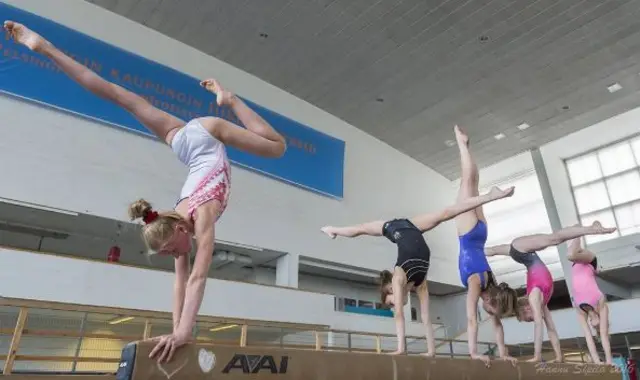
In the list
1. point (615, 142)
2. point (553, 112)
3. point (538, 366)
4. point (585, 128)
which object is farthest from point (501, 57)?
point (538, 366)

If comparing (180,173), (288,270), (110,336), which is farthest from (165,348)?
(288,270)

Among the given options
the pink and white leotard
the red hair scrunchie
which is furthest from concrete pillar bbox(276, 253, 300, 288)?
the red hair scrunchie

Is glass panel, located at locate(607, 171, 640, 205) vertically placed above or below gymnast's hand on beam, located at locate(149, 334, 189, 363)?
above

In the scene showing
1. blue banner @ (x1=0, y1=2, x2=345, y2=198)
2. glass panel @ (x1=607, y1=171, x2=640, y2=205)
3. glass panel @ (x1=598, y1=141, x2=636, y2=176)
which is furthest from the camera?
glass panel @ (x1=598, y1=141, x2=636, y2=176)

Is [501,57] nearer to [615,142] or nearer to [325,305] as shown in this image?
[615,142]

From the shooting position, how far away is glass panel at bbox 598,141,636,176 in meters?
16.1

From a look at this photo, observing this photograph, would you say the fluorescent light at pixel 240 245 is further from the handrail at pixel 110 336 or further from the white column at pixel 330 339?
the white column at pixel 330 339

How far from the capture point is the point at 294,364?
229 cm

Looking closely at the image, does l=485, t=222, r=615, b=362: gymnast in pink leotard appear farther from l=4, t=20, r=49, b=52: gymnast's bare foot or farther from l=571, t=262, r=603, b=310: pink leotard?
l=4, t=20, r=49, b=52: gymnast's bare foot

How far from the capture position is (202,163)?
2.69m

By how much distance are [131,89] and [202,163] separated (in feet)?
31.0

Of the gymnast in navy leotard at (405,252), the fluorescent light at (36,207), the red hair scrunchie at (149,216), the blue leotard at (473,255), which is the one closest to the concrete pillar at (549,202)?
the blue leotard at (473,255)

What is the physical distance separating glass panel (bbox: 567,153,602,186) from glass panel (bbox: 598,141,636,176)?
0.21 metres

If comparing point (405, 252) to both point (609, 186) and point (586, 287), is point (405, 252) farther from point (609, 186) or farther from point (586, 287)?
point (609, 186)
